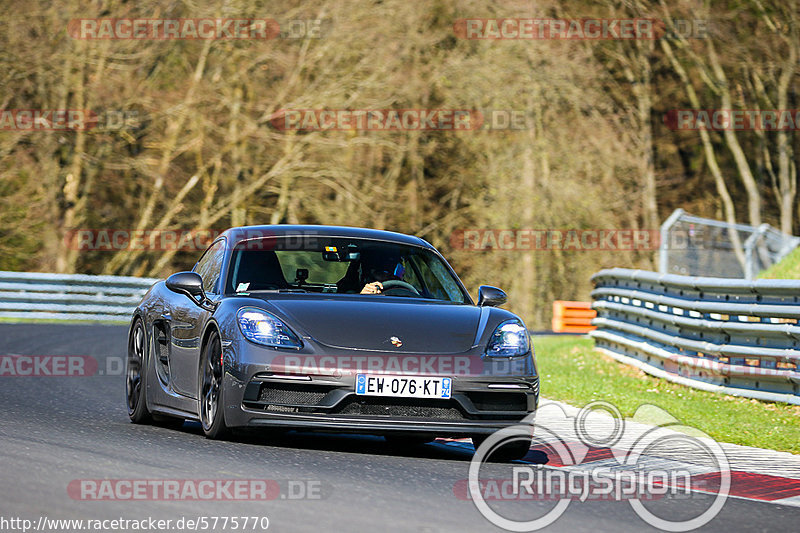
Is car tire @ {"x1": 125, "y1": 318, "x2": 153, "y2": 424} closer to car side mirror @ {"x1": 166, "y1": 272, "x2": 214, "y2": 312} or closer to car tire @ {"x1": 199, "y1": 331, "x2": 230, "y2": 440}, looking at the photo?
car side mirror @ {"x1": 166, "y1": 272, "x2": 214, "y2": 312}

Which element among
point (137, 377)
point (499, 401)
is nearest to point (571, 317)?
point (137, 377)

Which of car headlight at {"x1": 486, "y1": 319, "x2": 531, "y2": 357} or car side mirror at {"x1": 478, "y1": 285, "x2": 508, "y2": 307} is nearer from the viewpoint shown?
car headlight at {"x1": 486, "y1": 319, "x2": 531, "y2": 357}

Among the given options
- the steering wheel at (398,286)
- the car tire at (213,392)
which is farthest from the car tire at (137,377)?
the steering wheel at (398,286)

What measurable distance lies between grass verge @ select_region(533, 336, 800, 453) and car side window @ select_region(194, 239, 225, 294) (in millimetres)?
3780

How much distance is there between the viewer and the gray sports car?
25.4 feet

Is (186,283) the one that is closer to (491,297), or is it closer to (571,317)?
(491,297)

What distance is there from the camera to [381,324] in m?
8.07

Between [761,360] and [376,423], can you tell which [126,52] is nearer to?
[761,360]

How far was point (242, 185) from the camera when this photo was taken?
34312mm

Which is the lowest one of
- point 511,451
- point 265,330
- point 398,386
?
point 511,451

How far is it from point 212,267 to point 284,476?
2.96m

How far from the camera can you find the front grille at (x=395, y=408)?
305 inches

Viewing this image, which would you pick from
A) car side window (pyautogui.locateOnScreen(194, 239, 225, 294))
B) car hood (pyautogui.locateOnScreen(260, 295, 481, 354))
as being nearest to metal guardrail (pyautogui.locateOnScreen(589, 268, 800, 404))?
car hood (pyautogui.locateOnScreen(260, 295, 481, 354))

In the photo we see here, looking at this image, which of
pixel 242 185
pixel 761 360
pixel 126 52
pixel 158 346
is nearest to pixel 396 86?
pixel 242 185
